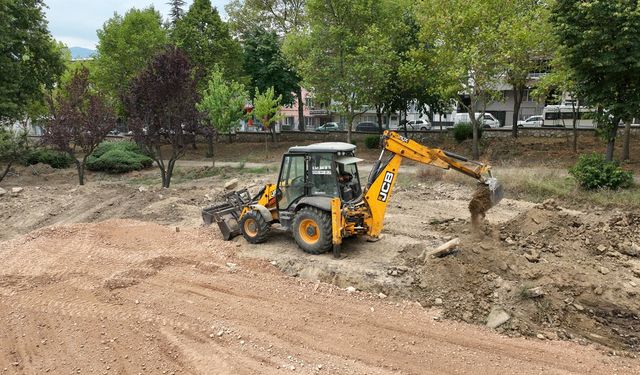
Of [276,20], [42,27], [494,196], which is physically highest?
[276,20]

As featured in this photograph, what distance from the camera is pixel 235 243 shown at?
35.7ft

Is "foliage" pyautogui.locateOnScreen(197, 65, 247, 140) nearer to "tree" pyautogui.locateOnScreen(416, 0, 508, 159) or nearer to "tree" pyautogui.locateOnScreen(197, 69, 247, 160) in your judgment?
"tree" pyautogui.locateOnScreen(197, 69, 247, 160)

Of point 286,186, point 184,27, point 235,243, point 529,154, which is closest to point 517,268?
point 286,186

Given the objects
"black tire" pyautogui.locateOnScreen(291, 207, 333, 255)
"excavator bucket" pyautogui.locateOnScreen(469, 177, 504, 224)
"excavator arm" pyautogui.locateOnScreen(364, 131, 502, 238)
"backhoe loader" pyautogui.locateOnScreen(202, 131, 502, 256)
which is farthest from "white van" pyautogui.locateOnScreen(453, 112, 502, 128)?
"black tire" pyautogui.locateOnScreen(291, 207, 333, 255)

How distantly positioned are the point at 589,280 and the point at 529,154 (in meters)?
16.8

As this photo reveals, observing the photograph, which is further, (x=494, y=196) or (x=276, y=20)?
(x=276, y=20)

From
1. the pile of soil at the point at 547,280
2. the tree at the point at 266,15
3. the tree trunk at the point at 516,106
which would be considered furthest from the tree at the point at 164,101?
the tree at the point at 266,15

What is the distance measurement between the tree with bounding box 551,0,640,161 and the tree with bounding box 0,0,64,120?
23.2m

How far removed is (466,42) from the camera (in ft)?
69.4

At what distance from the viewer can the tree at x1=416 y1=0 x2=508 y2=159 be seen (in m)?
20.5

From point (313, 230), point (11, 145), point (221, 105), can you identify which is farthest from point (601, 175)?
point (11, 145)

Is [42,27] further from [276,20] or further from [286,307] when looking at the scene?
[286,307]

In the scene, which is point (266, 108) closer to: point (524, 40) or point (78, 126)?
point (78, 126)

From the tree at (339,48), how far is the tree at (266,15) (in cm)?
1281
